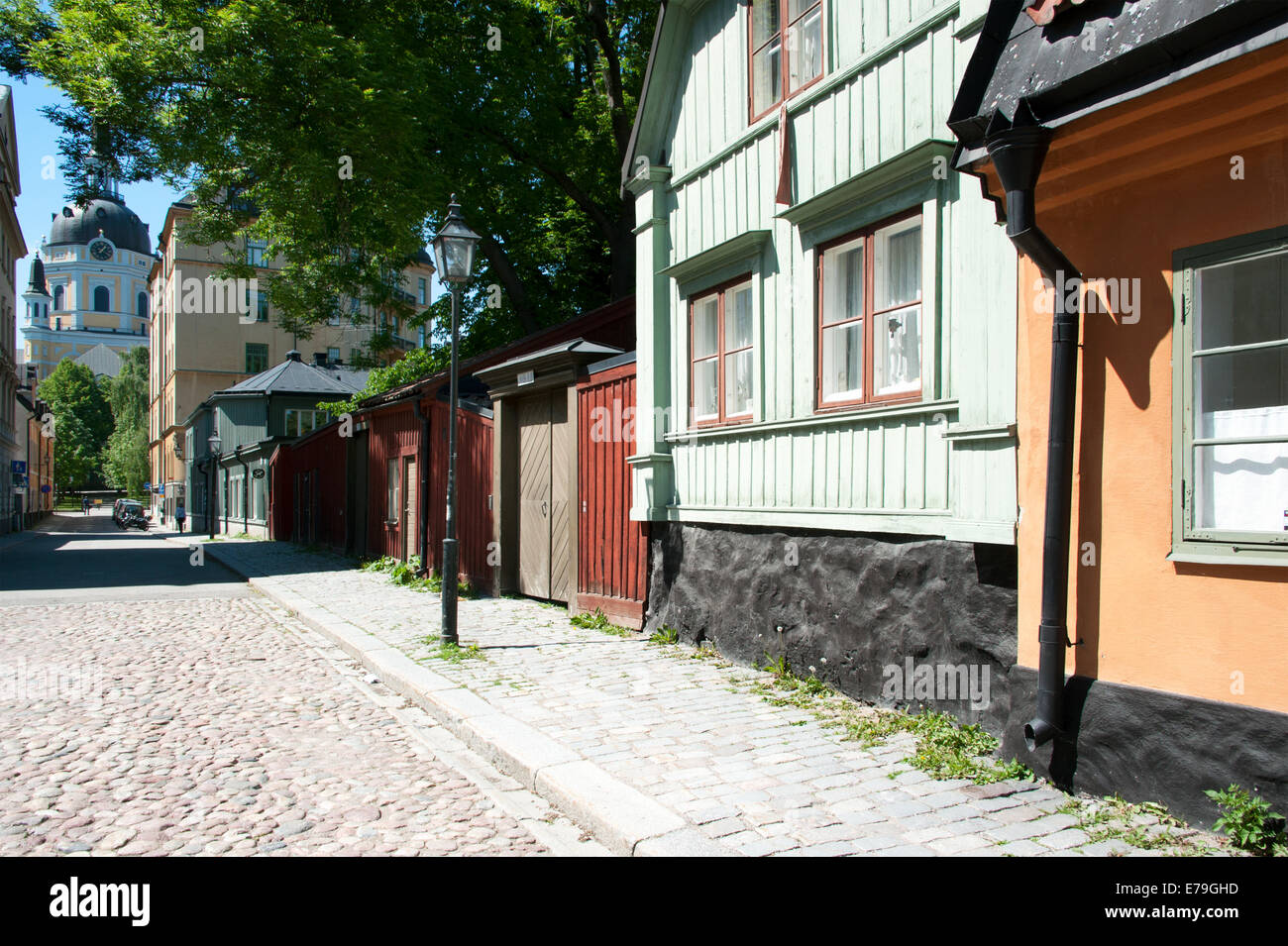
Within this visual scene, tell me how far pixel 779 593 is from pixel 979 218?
10.8 feet

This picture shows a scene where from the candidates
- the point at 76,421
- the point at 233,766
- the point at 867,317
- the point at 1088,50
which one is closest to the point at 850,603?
the point at 867,317

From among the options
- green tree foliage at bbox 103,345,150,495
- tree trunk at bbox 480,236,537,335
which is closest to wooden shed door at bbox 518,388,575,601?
tree trunk at bbox 480,236,537,335

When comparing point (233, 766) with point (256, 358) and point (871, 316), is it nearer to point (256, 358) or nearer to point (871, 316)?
point (871, 316)

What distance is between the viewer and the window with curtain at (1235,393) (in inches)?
161

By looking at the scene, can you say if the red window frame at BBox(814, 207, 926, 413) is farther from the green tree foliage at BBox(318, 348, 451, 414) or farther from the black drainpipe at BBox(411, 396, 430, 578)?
the green tree foliage at BBox(318, 348, 451, 414)

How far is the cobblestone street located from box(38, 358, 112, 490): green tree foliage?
9527 cm

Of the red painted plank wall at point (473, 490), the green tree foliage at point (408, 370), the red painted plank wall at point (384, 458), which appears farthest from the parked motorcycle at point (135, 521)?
the red painted plank wall at point (473, 490)

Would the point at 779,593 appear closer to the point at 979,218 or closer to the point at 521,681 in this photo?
the point at 521,681

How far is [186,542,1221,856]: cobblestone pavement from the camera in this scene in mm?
4105

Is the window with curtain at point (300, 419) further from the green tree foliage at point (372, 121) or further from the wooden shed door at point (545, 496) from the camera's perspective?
the wooden shed door at point (545, 496)

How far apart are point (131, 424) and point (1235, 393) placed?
90.6m

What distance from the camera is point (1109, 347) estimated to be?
4.68 m

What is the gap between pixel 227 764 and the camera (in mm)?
5562

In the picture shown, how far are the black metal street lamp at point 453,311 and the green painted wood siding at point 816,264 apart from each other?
6.04 ft
